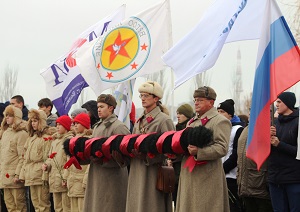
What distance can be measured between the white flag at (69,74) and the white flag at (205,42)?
423cm

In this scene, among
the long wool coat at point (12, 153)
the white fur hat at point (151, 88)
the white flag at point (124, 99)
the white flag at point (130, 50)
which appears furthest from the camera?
the long wool coat at point (12, 153)

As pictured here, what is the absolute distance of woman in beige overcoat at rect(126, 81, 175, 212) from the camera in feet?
32.0


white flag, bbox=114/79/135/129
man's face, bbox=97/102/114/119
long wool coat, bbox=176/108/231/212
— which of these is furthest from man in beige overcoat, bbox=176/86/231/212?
white flag, bbox=114/79/135/129

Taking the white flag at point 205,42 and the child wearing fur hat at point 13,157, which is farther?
the child wearing fur hat at point 13,157

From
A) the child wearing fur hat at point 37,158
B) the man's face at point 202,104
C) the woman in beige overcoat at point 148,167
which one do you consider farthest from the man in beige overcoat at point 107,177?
the child wearing fur hat at point 37,158

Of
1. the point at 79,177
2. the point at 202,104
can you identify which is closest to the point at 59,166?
the point at 79,177

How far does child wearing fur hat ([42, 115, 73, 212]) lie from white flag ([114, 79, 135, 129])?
2.97 ft

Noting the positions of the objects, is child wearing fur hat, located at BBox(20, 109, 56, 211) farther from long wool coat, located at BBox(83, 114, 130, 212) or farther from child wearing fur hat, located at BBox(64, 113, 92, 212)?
long wool coat, located at BBox(83, 114, 130, 212)

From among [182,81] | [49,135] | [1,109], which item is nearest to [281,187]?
[182,81]

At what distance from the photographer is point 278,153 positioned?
921 cm

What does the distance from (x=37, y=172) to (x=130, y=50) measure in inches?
113

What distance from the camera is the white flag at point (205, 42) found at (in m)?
9.02

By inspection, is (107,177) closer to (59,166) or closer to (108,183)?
(108,183)

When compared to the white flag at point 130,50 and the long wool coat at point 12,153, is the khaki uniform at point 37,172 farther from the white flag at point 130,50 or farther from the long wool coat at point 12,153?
the white flag at point 130,50
